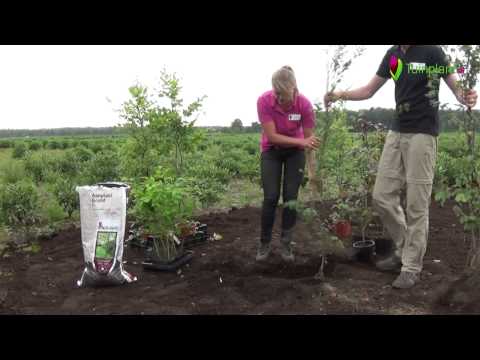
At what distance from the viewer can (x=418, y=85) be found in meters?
3.69

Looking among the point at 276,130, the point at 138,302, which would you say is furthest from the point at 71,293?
the point at 276,130

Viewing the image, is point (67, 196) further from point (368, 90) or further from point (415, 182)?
point (415, 182)

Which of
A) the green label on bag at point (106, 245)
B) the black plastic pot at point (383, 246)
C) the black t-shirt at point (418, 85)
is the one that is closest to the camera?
the black t-shirt at point (418, 85)

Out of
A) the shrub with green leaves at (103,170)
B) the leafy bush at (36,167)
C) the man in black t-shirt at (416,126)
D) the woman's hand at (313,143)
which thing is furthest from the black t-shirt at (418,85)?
the leafy bush at (36,167)

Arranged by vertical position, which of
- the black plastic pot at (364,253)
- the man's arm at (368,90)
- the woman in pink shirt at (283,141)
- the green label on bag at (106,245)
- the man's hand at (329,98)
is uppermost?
the man's arm at (368,90)

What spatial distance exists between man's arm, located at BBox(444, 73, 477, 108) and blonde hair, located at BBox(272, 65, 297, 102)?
1262 millimetres

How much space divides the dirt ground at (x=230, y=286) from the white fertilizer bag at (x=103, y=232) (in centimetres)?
11

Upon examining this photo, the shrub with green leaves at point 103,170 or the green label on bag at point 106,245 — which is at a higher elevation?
the shrub with green leaves at point 103,170

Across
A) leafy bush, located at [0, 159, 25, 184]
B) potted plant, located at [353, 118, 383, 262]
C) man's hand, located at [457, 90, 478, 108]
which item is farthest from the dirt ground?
leafy bush, located at [0, 159, 25, 184]

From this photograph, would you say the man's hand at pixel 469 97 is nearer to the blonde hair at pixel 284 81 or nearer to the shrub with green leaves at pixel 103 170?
the blonde hair at pixel 284 81

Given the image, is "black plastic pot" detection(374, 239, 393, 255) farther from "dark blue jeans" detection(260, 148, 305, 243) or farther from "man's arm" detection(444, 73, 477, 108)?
"man's arm" detection(444, 73, 477, 108)

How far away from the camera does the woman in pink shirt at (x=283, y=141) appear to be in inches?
161

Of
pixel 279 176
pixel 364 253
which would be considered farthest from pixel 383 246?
pixel 279 176

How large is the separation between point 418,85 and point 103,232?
9.63 feet
